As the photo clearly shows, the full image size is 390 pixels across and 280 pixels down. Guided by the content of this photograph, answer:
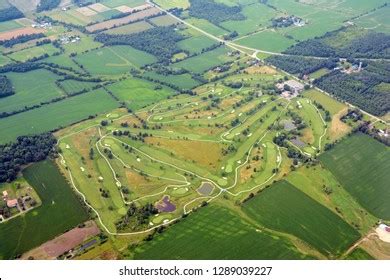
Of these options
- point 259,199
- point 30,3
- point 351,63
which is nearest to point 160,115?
point 259,199

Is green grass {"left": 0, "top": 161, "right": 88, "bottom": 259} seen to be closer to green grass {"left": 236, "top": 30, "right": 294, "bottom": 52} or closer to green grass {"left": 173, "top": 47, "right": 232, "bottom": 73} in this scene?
green grass {"left": 173, "top": 47, "right": 232, "bottom": 73}

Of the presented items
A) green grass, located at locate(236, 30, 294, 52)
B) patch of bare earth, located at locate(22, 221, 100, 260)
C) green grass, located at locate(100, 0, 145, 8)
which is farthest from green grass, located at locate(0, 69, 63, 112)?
green grass, located at locate(236, 30, 294, 52)

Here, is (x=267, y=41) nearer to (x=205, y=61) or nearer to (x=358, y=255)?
(x=205, y=61)

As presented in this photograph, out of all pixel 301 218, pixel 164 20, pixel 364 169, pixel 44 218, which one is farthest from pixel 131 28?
pixel 301 218

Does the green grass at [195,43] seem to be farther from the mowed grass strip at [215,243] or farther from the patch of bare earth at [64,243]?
the patch of bare earth at [64,243]

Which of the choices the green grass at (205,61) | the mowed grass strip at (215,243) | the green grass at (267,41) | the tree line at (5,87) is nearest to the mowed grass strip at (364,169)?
the mowed grass strip at (215,243)
